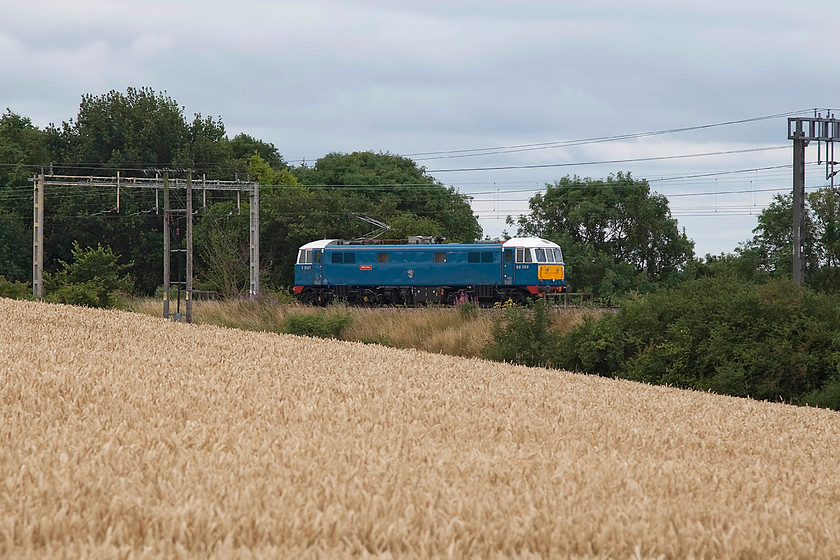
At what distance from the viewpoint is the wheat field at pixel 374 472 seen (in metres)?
5.22

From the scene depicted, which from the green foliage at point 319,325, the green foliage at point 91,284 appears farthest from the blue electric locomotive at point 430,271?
the green foliage at point 319,325

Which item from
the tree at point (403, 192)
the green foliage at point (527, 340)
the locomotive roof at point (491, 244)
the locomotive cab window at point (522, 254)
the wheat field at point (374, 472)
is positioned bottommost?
the green foliage at point (527, 340)

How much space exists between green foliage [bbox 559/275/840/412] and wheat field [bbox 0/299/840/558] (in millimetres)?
15268

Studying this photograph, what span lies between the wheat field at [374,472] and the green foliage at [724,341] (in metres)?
15.3

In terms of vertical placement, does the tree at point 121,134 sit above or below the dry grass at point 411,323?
above

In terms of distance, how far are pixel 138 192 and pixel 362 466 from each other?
7286 centimetres

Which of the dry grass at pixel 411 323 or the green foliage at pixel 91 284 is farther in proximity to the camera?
the green foliage at pixel 91 284

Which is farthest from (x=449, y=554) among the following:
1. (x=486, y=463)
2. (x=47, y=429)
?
(x=47, y=429)

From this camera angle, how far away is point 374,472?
21.1ft

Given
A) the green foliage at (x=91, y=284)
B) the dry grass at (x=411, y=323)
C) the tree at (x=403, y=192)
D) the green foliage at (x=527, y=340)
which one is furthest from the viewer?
the tree at (x=403, y=192)

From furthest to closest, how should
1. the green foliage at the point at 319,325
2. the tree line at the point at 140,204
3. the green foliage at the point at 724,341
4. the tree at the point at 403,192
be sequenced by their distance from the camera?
the tree at the point at 403,192
the tree line at the point at 140,204
the green foliage at the point at 319,325
the green foliage at the point at 724,341

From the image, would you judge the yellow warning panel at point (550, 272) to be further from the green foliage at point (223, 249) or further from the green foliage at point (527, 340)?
Answer: the green foliage at point (527, 340)

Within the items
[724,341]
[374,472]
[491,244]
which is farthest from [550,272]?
[374,472]

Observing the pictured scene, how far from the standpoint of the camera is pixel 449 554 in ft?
16.3
